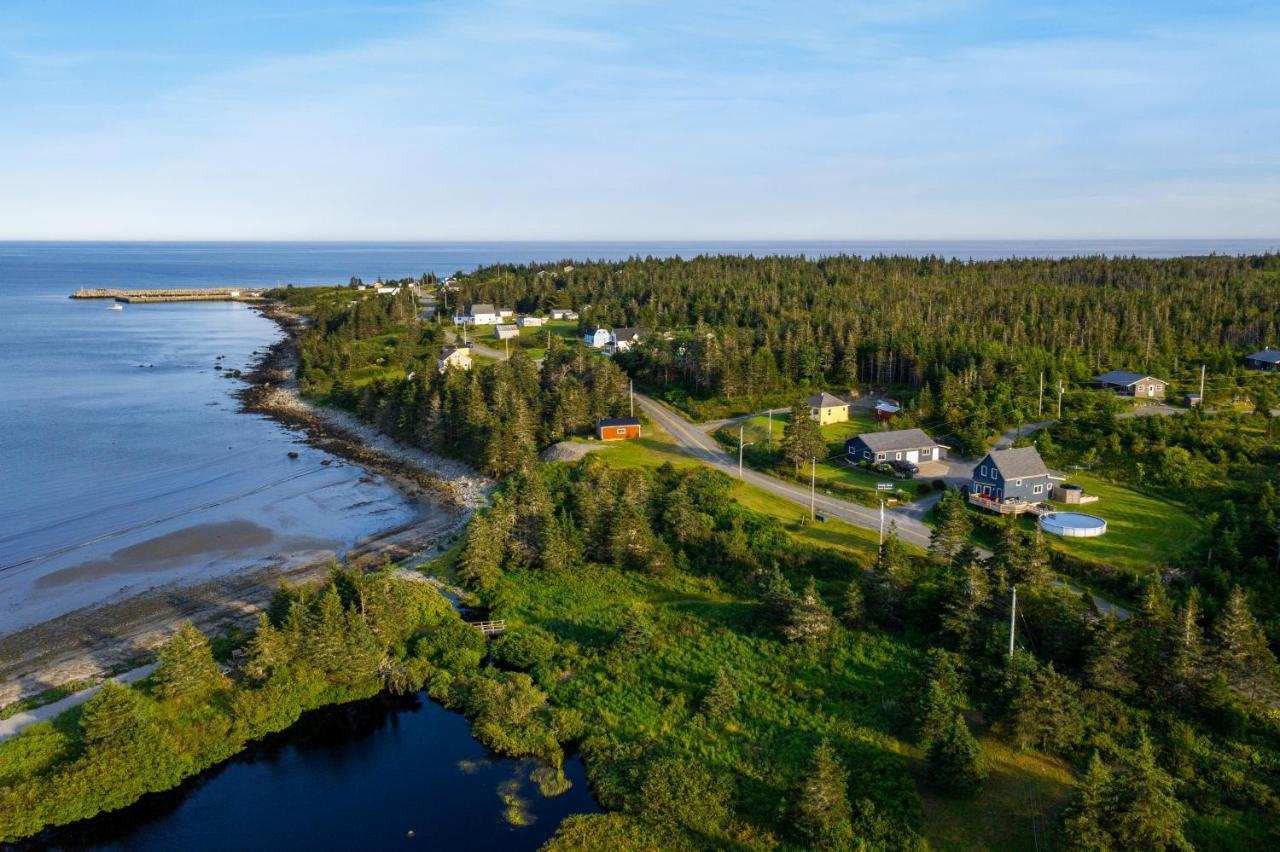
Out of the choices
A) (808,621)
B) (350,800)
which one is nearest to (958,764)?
(808,621)

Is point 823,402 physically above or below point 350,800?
above

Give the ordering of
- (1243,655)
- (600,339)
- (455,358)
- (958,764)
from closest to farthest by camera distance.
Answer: (958,764) → (1243,655) → (455,358) → (600,339)

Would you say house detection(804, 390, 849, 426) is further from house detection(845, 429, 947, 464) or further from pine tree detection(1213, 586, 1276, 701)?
pine tree detection(1213, 586, 1276, 701)

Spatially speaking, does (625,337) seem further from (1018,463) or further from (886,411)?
(1018,463)

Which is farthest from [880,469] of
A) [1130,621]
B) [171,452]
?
[171,452]

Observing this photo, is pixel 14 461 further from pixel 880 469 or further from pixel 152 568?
pixel 880 469

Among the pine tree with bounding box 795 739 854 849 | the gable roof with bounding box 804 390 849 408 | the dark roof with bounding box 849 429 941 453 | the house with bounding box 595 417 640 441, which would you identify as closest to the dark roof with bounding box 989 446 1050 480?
the dark roof with bounding box 849 429 941 453
